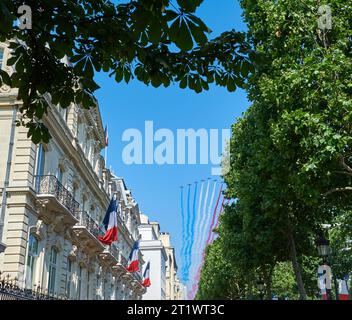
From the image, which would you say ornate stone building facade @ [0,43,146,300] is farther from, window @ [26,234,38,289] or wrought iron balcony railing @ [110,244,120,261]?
wrought iron balcony railing @ [110,244,120,261]

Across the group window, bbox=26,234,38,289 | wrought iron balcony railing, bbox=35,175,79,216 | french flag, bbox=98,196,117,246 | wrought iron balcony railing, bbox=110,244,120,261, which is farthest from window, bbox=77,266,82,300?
window, bbox=26,234,38,289

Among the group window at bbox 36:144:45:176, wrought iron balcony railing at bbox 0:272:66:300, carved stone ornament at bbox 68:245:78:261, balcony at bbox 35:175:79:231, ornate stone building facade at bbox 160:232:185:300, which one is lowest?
wrought iron balcony railing at bbox 0:272:66:300

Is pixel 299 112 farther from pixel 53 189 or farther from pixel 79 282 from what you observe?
pixel 79 282

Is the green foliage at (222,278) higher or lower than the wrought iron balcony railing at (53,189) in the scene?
lower

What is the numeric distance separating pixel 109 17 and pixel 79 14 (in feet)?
1.09

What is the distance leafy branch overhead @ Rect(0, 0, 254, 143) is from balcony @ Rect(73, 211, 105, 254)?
19.9 metres

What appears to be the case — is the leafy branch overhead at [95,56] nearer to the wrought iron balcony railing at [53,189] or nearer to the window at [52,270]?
the wrought iron balcony railing at [53,189]

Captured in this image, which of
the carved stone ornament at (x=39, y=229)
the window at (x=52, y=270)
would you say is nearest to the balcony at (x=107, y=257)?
the window at (x=52, y=270)

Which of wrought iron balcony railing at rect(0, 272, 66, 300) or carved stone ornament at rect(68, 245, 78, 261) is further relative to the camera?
carved stone ornament at rect(68, 245, 78, 261)

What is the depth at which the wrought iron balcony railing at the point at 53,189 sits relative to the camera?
19.9 meters

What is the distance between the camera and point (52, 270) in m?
21.9

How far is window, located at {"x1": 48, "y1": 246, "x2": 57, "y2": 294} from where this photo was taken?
2136cm

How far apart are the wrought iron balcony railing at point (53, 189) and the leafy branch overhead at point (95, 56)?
15021mm

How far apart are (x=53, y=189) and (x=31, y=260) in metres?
3.33
